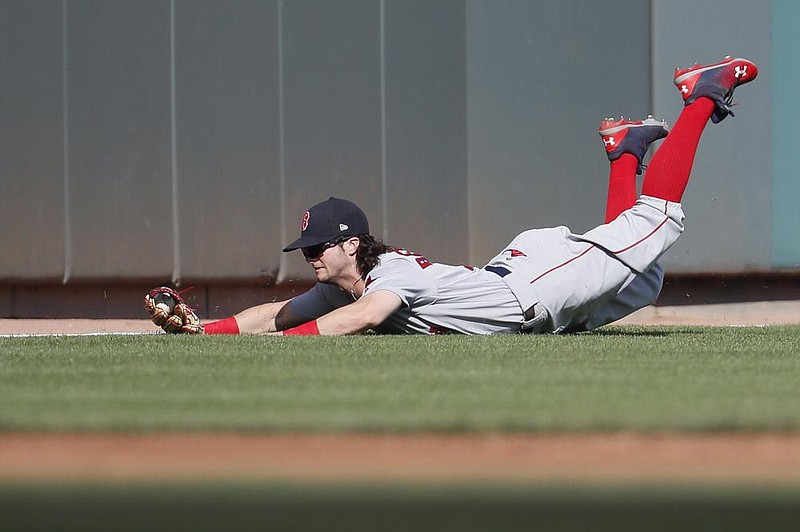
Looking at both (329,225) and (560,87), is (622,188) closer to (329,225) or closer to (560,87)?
(329,225)

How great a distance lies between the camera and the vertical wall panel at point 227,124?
810 centimetres

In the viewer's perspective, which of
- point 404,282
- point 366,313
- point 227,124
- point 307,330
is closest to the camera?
point 366,313

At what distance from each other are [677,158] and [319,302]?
6.19 ft

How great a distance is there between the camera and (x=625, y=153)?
5742mm

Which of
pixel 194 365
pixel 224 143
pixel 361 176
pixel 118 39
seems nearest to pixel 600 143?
pixel 361 176

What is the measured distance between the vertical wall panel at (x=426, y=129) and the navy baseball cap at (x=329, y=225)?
3057mm

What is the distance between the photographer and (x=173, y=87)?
8.12 meters

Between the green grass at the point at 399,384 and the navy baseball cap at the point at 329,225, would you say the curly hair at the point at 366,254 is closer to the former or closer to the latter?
the navy baseball cap at the point at 329,225

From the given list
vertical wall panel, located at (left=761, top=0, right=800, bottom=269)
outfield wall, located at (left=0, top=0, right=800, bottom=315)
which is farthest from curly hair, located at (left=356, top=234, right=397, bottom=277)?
vertical wall panel, located at (left=761, top=0, right=800, bottom=269)

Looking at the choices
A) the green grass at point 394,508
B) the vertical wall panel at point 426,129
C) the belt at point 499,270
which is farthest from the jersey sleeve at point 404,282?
the vertical wall panel at point 426,129

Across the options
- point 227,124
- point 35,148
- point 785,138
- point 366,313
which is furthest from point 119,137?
point 785,138

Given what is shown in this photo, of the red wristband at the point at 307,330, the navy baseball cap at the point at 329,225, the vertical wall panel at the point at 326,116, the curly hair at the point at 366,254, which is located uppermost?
the vertical wall panel at the point at 326,116

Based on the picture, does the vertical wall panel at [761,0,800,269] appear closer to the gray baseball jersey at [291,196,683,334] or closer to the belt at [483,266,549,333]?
the gray baseball jersey at [291,196,683,334]

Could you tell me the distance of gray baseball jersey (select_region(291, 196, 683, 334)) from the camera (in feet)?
16.4
